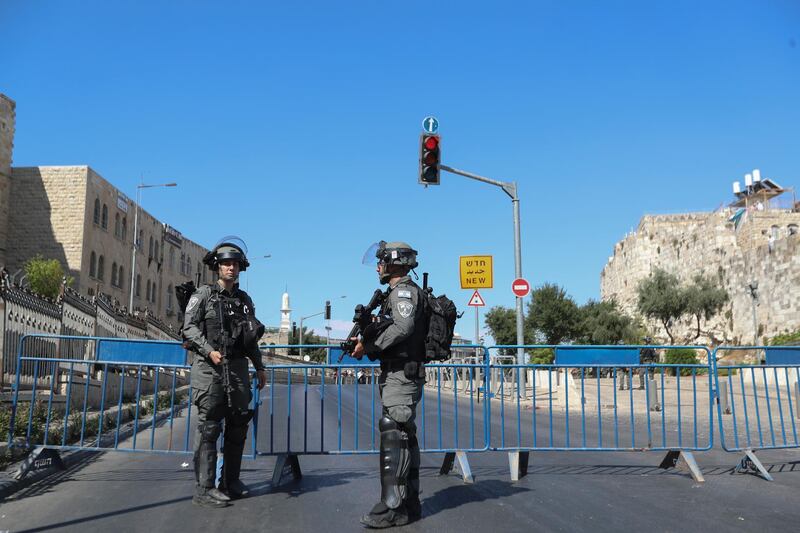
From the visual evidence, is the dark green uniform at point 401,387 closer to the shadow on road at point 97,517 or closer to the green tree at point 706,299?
the shadow on road at point 97,517

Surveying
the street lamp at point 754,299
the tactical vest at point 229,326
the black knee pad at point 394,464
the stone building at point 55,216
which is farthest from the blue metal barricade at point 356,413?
the street lamp at point 754,299

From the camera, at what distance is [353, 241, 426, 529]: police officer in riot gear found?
470 centimetres

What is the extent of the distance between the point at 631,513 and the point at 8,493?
15.6 feet

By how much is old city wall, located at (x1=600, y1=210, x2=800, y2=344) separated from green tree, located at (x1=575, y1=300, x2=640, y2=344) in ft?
11.5

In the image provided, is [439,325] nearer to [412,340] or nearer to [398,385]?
[412,340]

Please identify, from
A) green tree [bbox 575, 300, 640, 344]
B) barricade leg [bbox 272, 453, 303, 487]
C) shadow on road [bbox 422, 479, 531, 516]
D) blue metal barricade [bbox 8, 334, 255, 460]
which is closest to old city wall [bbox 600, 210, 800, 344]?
green tree [bbox 575, 300, 640, 344]

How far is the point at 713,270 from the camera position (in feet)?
165

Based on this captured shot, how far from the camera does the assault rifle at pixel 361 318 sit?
5.04 meters

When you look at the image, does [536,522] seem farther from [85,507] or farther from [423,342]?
[85,507]

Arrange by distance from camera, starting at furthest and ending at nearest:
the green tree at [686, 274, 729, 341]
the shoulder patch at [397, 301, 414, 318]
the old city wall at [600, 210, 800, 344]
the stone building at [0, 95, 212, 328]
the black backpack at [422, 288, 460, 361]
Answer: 1. the green tree at [686, 274, 729, 341]
2. the old city wall at [600, 210, 800, 344]
3. the stone building at [0, 95, 212, 328]
4. the black backpack at [422, 288, 460, 361]
5. the shoulder patch at [397, 301, 414, 318]

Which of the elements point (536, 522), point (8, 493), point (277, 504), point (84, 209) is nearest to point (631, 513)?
point (536, 522)

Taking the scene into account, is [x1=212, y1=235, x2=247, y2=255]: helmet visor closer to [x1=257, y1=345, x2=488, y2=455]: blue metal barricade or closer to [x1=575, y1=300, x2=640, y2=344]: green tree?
[x1=257, y1=345, x2=488, y2=455]: blue metal barricade

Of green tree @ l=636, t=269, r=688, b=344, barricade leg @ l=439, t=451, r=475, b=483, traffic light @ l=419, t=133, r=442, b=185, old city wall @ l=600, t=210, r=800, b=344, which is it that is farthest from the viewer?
A: green tree @ l=636, t=269, r=688, b=344

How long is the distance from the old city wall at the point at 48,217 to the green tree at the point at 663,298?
35.6 metres
